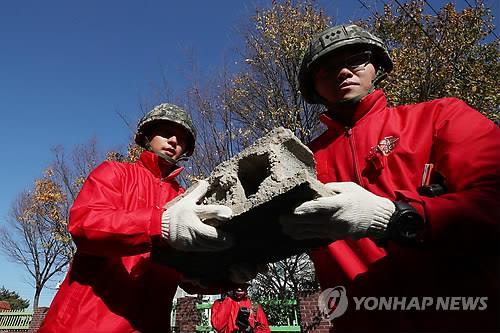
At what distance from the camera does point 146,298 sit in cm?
233

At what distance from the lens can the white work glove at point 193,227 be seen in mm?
1759

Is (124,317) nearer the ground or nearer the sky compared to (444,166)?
nearer the ground

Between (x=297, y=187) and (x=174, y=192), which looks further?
(x=174, y=192)

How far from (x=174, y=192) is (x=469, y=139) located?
73.1 inches

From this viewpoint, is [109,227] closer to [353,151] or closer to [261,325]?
[353,151]

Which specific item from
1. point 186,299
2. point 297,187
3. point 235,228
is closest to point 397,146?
point 297,187

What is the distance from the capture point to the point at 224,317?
10359 millimetres

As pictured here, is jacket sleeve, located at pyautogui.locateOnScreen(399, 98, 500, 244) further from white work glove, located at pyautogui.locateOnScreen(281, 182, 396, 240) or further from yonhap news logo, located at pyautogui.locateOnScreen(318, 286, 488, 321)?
yonhap news logo, located at pyautogui.locateOnScreen(318, 286, 488, 321)

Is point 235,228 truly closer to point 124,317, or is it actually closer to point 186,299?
point 124,317

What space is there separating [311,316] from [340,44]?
30.6 ft

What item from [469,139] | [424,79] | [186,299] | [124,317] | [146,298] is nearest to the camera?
[469,139]

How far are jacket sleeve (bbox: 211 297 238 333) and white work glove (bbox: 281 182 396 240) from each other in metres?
9.46

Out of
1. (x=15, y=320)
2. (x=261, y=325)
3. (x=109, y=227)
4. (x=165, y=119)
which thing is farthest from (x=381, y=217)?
(x=15, y=320)

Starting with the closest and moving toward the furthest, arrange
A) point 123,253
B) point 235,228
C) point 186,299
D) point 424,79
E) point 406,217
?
1. point 406,217
2. point 235,228
3. point 123,253
4. point 424,79
5. point 186,299
